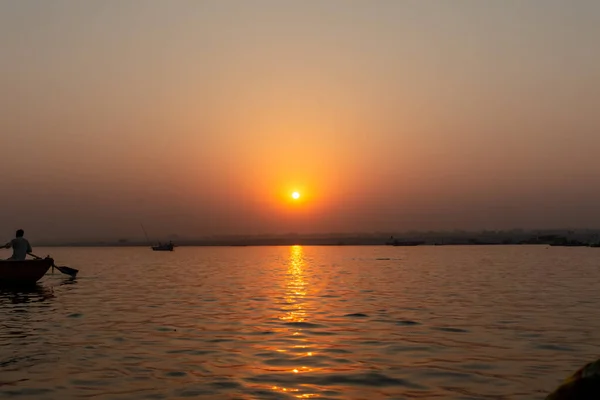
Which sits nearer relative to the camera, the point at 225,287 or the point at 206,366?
the point at 206,366

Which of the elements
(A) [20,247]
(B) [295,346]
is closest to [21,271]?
(A) [20,247]

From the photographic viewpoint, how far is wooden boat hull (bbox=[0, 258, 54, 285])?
3912cm

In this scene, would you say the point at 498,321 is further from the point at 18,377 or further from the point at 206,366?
the point at 18,377

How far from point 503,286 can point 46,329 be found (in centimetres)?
3310

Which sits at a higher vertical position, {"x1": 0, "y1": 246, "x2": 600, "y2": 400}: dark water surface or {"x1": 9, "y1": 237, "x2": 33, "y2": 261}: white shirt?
{"x1": 9, "y1": 237, "x2": 33, "y2": 261}: white shirt

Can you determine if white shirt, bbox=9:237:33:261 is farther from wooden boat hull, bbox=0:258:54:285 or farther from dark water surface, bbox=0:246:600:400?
dark water surface, bbox=0:246:600:400

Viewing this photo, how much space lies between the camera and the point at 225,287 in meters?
45.3

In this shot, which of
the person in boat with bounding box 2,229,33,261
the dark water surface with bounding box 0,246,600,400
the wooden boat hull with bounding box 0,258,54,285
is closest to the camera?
the dark water surface with bounding box 0,246,600,400

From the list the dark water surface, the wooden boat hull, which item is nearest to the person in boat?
the wooden boat hull

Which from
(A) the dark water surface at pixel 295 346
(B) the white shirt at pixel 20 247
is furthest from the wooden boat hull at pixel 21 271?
(A) the dark water surface at pixel 295 346

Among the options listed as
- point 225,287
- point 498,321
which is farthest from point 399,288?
point 498,321

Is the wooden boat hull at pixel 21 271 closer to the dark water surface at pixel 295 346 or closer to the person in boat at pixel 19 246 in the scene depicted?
the person in boat at pixel 19 246

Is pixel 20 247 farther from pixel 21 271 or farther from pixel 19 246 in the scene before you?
pixel 21 271

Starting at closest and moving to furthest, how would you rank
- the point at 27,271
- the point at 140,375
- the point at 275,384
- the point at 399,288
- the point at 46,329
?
the point at 275,384, the point at 140,375, the point at 46,329, the point at 27,271, the point at 399,288
